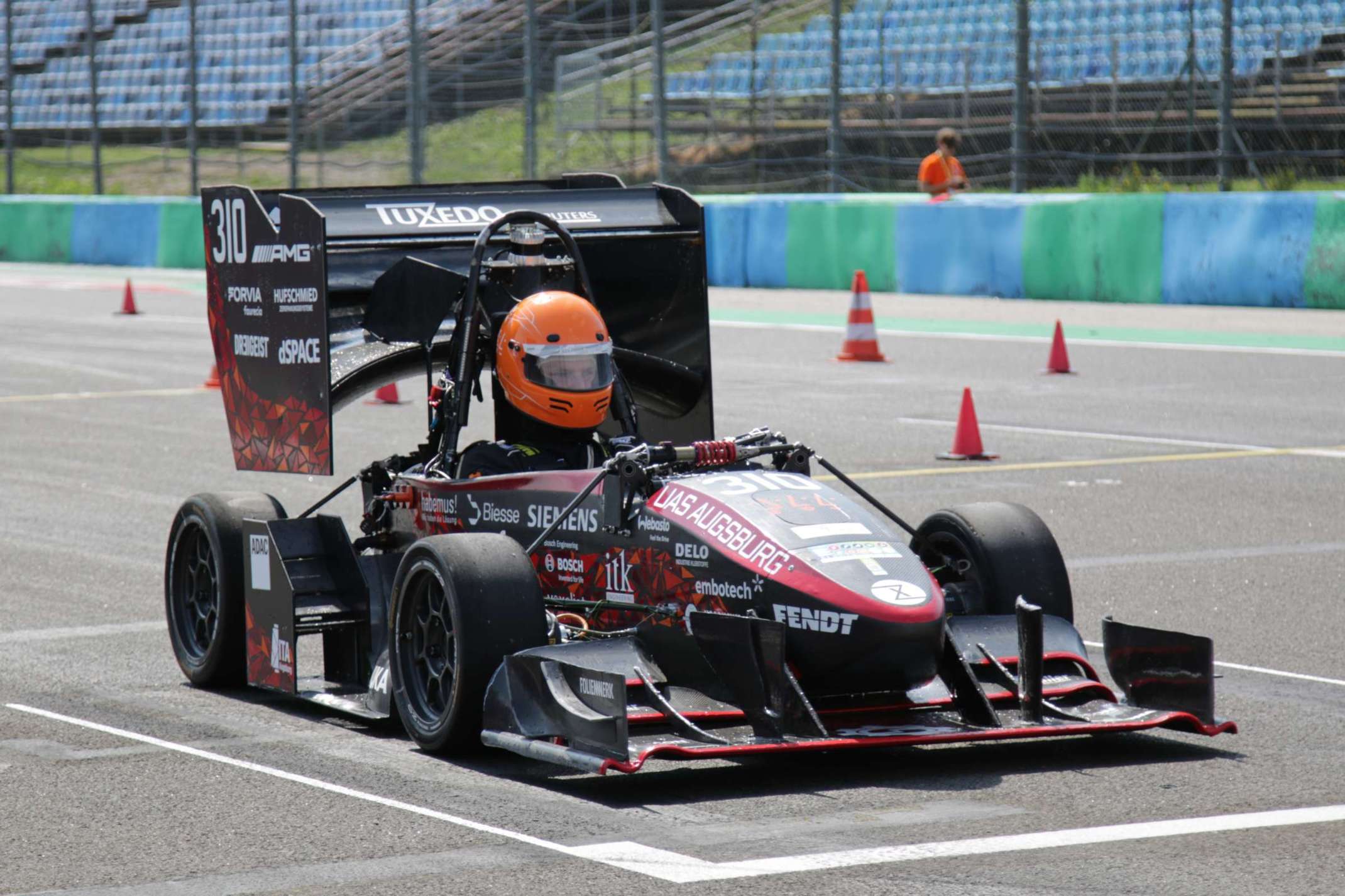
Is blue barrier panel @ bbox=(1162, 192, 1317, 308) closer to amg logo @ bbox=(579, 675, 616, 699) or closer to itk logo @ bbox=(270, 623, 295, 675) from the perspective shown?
itk logo @ bbox=(270, 623, 295, 675)

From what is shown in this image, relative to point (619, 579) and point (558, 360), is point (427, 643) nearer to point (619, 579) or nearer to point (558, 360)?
point (619, 579)

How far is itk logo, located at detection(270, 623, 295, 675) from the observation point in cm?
694

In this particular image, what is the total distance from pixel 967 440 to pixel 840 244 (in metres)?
11.7

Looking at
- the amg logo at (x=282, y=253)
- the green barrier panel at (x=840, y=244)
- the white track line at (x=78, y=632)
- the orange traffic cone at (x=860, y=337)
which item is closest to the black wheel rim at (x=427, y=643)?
the amg logo at (x=282, y=253)

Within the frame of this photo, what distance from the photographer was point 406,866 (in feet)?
16.7

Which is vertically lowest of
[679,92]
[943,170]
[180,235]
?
[180,235]

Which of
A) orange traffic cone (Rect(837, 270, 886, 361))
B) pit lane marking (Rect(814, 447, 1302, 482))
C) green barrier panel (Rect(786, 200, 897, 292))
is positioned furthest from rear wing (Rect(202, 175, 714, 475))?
green barrier panel (Rect(786, 200, 897, 292))

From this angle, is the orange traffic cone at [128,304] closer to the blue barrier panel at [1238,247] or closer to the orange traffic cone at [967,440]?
the blue barrier panel at [1238,247]

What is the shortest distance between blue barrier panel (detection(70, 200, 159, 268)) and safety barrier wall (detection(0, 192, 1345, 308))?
421 inches

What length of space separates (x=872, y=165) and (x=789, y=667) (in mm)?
20755

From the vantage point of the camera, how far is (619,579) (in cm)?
650

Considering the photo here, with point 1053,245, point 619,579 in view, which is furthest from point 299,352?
point 1053,245

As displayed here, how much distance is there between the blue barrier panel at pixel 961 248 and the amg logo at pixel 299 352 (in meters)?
15.7

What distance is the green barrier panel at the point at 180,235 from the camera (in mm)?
32250
